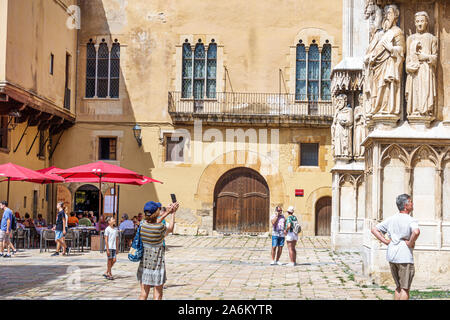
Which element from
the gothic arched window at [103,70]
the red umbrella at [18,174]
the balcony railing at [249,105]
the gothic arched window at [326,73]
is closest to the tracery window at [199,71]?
the balcony railing at [249,105]

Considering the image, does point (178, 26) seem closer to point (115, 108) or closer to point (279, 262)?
point (115, 108)

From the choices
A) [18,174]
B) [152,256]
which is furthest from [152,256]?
[18,174]

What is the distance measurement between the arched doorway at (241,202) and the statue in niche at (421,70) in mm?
18197

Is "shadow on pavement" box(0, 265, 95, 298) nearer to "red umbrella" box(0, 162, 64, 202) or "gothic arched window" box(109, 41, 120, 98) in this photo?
"red umbrella" box(0, 162, 64, 202)

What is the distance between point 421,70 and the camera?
12.9m

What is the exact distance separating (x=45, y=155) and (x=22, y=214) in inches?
156

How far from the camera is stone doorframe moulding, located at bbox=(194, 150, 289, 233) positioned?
1211 inches

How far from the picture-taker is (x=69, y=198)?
3120 cm

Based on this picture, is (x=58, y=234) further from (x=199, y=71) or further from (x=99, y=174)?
(x=199, y=71)

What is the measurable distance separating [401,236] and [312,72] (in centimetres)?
2291

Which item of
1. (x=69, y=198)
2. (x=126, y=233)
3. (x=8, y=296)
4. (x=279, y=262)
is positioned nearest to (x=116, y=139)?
(x=69, y=198)

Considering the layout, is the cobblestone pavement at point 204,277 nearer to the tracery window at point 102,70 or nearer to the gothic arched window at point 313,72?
the gothic arched window at point 313,72

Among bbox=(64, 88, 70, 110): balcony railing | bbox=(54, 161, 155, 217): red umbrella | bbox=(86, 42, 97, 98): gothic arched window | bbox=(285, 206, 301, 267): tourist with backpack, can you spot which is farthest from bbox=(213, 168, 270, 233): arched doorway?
bbox=(285, 206, 301, 267): tourist with backpack

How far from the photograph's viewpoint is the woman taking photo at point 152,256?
895 centimetres
